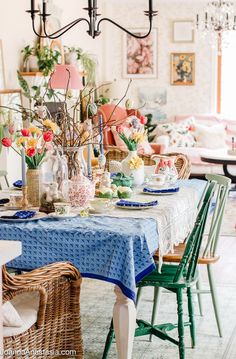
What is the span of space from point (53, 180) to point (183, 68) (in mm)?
7087

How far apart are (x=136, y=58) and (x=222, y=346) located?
24.1 ft

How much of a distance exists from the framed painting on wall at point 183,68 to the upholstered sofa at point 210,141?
54cm

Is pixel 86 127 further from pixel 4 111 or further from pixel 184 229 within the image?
pixel 4 111

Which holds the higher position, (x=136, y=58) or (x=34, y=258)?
(x=136, y=58)

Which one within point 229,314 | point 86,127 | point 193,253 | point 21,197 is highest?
point 86,127

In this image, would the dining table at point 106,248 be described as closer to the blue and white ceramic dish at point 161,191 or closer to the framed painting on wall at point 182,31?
the blue and white ceramic dish at point 161,191

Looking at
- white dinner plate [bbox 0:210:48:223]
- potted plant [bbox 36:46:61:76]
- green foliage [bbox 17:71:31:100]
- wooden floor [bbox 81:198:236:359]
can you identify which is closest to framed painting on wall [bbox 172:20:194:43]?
potted plant [bbox 36:46:61:76]

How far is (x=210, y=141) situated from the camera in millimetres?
10188

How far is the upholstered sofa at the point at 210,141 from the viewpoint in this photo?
9805 mm

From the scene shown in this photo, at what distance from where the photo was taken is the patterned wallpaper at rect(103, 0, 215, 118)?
10680 millimetres

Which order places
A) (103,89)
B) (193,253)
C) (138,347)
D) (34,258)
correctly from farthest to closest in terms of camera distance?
1. (103,89)
2. (138,347)
3. (193,253)
4. (34,258)

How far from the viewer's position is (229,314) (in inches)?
184

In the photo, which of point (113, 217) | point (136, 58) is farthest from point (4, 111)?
point (136, 58)

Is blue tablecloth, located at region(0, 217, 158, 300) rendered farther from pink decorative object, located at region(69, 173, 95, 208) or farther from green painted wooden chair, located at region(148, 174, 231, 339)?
green painted wooden chair, located at region(148, 174, 231, 339)
